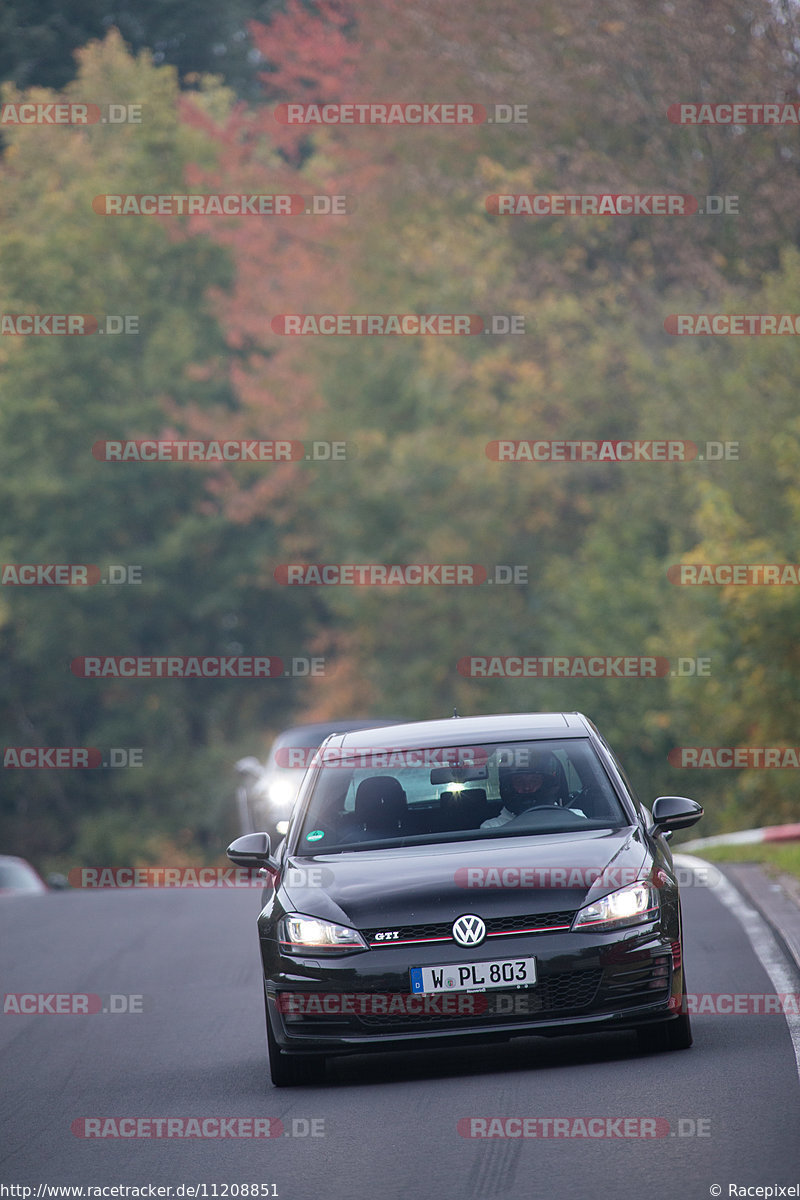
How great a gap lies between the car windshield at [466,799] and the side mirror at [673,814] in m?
0.16

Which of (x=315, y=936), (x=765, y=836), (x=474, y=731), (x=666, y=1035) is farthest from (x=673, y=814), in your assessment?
(x=765, y=836)

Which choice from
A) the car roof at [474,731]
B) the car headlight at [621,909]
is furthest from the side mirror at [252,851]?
the car headlight at [621,909]

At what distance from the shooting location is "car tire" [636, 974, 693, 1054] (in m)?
9.05

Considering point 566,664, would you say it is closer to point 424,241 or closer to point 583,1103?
point 424,241

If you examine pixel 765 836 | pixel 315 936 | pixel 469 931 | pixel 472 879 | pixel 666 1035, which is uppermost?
pixel 472 879

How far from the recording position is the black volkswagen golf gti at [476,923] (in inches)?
340

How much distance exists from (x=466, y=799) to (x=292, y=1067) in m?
1.52

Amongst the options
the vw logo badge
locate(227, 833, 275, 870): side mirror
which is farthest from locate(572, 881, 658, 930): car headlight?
locate(227, 833, 275, 870): side mirror

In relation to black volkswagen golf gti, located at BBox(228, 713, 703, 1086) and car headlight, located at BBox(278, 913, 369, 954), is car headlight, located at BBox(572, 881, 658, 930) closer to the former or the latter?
black volkswagen golf gti, located at BBox(228, 713, 703, 1086)

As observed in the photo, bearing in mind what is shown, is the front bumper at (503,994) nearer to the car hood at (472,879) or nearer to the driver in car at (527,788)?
the car hood at (472,879)

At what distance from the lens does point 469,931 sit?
340 inches

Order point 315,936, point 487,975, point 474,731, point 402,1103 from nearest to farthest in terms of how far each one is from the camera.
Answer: point 402,1103 < point 487,975 < point 315,936 < point 474,731

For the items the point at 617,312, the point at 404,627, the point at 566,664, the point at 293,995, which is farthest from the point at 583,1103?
the point at 404,627

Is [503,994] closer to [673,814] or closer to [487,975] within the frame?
[487,975]
